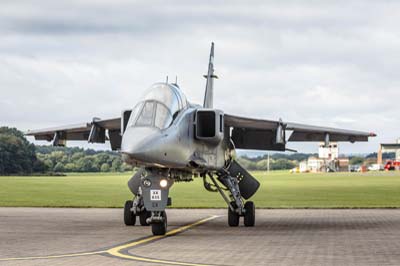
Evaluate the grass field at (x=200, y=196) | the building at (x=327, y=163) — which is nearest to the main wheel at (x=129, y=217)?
the grass field at (x=200, y=196)

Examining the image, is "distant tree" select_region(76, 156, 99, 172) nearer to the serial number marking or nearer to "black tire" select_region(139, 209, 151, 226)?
"black tire" select_region(139, 209, 151, 226)

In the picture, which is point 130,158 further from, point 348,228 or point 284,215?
point 284,215

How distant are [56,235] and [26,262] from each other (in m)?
6.29

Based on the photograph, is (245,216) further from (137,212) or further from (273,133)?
(273,133)

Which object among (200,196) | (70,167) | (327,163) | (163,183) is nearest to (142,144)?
(163,183)

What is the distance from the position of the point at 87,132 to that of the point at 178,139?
8747mm

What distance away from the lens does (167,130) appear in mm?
19984

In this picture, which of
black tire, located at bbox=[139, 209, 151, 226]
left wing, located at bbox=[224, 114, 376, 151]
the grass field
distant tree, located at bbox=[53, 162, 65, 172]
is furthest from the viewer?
distant tree, located at bbox=[53, 162, 65, 172]

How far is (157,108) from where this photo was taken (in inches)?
795

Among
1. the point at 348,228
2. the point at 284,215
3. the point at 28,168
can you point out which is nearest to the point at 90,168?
the point at 28,168

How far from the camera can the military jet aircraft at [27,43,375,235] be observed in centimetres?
1955

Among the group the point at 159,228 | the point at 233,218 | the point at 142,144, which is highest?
the point at 142,144

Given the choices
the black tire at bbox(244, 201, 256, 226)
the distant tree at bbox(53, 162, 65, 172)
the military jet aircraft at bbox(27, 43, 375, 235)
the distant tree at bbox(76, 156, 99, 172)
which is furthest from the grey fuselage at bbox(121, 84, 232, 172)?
the distant tree at bbox(53, 162, 65, 172)

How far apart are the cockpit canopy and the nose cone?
0.99 ft
